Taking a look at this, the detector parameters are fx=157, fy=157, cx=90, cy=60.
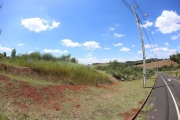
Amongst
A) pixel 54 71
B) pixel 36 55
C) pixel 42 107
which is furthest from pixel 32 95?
pixel 36 55

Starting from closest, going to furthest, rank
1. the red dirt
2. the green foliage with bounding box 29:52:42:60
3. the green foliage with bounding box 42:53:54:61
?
the red dirt < the green foliage with bounding box 29:52:42:60 < the green foliage with bounding box 42:53:54:61

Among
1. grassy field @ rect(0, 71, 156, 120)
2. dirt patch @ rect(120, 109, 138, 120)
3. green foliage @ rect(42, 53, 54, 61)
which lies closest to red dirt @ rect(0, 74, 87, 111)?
grassy field @ rect(0, 71, 156, 120)

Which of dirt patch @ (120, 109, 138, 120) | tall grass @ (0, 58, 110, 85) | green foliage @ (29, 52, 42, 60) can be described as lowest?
dirt patch @ (120, 109, 138, 120)

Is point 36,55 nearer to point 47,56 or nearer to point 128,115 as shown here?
point 47,56

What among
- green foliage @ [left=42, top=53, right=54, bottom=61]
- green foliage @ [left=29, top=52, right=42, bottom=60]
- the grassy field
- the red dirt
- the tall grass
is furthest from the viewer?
green foliage @ [left=42, top=53, right=54, bottom=61]

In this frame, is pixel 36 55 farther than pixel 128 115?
Yes

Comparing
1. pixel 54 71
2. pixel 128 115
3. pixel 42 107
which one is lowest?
pixel 128 115

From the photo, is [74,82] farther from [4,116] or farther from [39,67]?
[4,116]

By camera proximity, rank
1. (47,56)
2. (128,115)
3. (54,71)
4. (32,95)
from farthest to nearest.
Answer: (47,56) → (54,71) → (32,95) → (128,115)

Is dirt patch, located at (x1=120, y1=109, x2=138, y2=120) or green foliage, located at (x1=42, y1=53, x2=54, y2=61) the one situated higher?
green foliage, located at (x1=42, y1=53, x2=54, y2=61)

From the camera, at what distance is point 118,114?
8.02m

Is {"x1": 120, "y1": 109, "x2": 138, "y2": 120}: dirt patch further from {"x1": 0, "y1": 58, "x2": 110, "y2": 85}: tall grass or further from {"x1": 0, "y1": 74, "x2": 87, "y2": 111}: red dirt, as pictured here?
{"x1": 0, "y1": 58, "x2": 110, "y2": 85}: tall grass

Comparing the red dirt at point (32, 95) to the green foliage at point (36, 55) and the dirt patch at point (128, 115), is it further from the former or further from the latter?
the green foliage at point (36, 55)

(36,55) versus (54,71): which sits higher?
(36,55)
